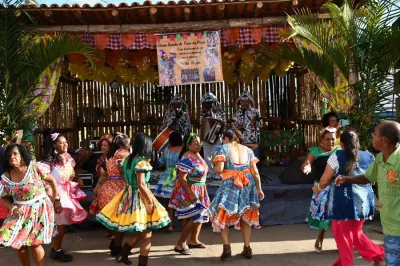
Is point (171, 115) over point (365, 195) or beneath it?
over

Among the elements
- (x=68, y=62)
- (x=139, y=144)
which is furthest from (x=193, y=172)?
(x=68, y=62)

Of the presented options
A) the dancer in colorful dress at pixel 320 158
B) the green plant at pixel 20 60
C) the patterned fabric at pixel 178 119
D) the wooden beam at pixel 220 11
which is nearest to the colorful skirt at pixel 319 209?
the dancer in colorful dress at pixel 320 158

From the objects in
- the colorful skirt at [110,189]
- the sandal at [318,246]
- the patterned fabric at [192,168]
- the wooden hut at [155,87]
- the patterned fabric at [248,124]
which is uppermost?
the wooden hut at [155,87]

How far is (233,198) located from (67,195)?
81.1 inches

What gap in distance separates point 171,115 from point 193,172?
4.43 metres

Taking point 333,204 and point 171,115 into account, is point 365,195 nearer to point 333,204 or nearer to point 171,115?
point 333,204

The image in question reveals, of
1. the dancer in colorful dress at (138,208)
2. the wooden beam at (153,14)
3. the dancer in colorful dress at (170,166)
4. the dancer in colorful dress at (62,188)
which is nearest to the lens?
the dancer in colorful dress at (138,208)

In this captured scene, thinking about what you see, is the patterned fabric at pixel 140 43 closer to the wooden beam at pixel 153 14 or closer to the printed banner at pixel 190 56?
the printed banner at pixel 190 56

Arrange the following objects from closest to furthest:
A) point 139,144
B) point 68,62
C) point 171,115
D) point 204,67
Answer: point 139,144, point 204,67, point 68,62, point 171,115

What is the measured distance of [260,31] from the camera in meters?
7.80

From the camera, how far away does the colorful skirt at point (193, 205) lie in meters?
5.45

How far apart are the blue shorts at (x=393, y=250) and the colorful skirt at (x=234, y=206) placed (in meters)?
1.95

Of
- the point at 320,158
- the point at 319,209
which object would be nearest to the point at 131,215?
the point at 319,209

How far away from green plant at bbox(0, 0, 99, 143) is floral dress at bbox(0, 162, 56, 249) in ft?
8.60
